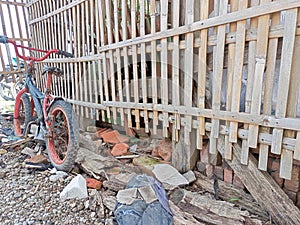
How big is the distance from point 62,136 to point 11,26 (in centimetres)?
371

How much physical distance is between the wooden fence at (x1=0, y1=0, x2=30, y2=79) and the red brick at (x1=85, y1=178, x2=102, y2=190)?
3.63 meters

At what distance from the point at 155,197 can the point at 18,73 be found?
15.6ft

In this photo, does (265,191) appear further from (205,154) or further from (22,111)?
(22,111)

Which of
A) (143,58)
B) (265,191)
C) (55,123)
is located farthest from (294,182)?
(55,123)

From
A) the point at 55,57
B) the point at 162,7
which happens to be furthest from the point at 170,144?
the point at 55,57

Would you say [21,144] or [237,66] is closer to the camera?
[237,66]

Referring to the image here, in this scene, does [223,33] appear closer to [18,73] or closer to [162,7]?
[162,7]

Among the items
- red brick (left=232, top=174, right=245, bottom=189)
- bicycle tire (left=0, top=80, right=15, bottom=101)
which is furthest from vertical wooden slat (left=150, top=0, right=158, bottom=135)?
bicycle tire (left=0, top=80, right=15, bottom=101)

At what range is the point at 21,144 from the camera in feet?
9.59

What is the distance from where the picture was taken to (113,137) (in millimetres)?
2857

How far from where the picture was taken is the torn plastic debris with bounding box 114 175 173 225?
152 cm

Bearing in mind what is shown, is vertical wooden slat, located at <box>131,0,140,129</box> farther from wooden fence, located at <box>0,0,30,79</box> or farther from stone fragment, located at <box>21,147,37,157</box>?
wooden fence, located at <box>0,0,30,79</box>

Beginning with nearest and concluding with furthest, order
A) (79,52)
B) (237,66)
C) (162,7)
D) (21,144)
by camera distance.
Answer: (237,66) < (162,7) < (21,144) < (79,52)

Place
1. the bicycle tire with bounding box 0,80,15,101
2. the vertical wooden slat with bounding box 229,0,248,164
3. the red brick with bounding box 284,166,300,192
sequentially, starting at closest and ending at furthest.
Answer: the vertical wooden slat with bounding box 229,0,248,164 < the red brick with bounding box 284,166,300,192 < the bicycle tire with bounding box 0,80,15,101
